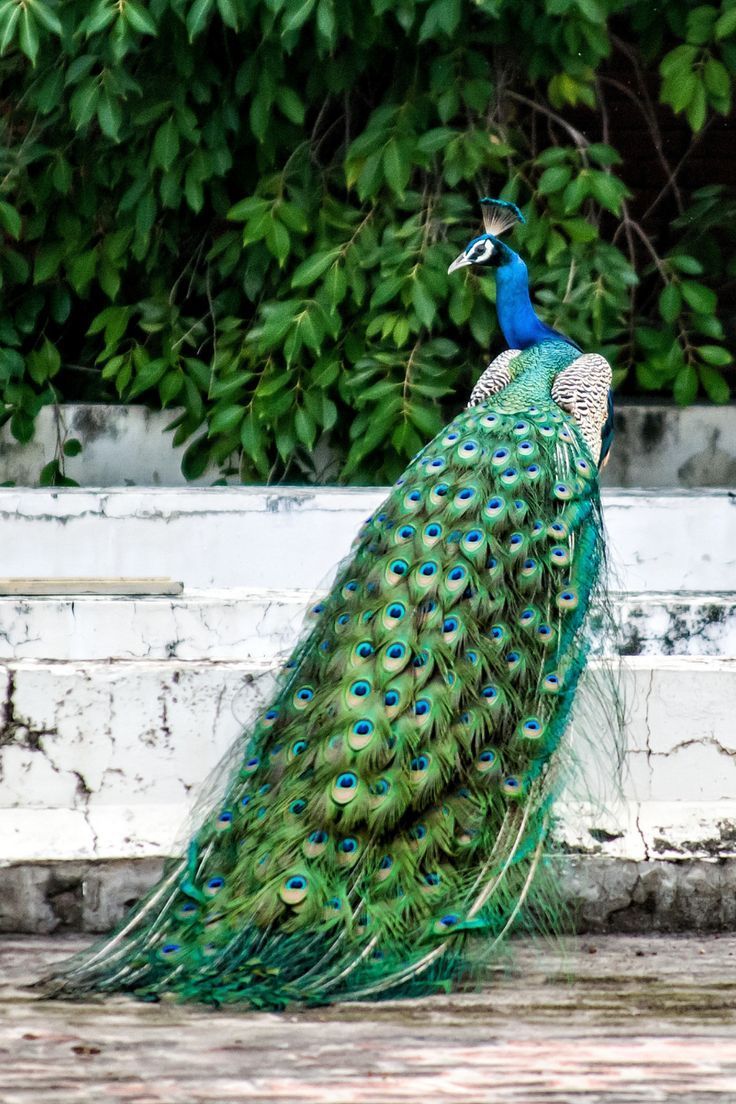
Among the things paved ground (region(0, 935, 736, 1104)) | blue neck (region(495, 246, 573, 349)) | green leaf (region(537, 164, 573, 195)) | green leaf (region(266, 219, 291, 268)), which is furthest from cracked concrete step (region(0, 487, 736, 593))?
paved ground (region(0, 935, 736, 1104))

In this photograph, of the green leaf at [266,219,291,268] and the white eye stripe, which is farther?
the green leaf at [266,219,291,268]

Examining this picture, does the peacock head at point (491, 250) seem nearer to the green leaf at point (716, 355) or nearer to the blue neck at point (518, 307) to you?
the blue neck at point (518, 307)

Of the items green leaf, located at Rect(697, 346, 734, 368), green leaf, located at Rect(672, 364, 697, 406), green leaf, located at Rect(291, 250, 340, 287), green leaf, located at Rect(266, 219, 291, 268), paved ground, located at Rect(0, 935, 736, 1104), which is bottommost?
paved ground, located at Rect(0, 935, 736, 1104)

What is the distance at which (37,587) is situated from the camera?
4363mm

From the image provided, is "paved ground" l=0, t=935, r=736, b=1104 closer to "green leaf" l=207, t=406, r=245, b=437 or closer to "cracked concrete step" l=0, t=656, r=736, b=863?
"cracked concrete step" l=0, t=656, r=736, b=863

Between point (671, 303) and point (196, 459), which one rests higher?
point (671, 303)

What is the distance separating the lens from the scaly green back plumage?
9.40ft

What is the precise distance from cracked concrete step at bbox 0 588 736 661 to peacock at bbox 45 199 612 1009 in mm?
478

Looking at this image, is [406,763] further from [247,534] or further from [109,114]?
[109,114]

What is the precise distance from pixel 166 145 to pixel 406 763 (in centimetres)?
315

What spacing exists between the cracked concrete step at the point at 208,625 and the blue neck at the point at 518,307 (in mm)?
1157

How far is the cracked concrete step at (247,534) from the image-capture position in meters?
5.18

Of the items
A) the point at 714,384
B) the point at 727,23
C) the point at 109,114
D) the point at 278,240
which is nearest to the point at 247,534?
the point at 278,240

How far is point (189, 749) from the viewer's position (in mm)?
3543
